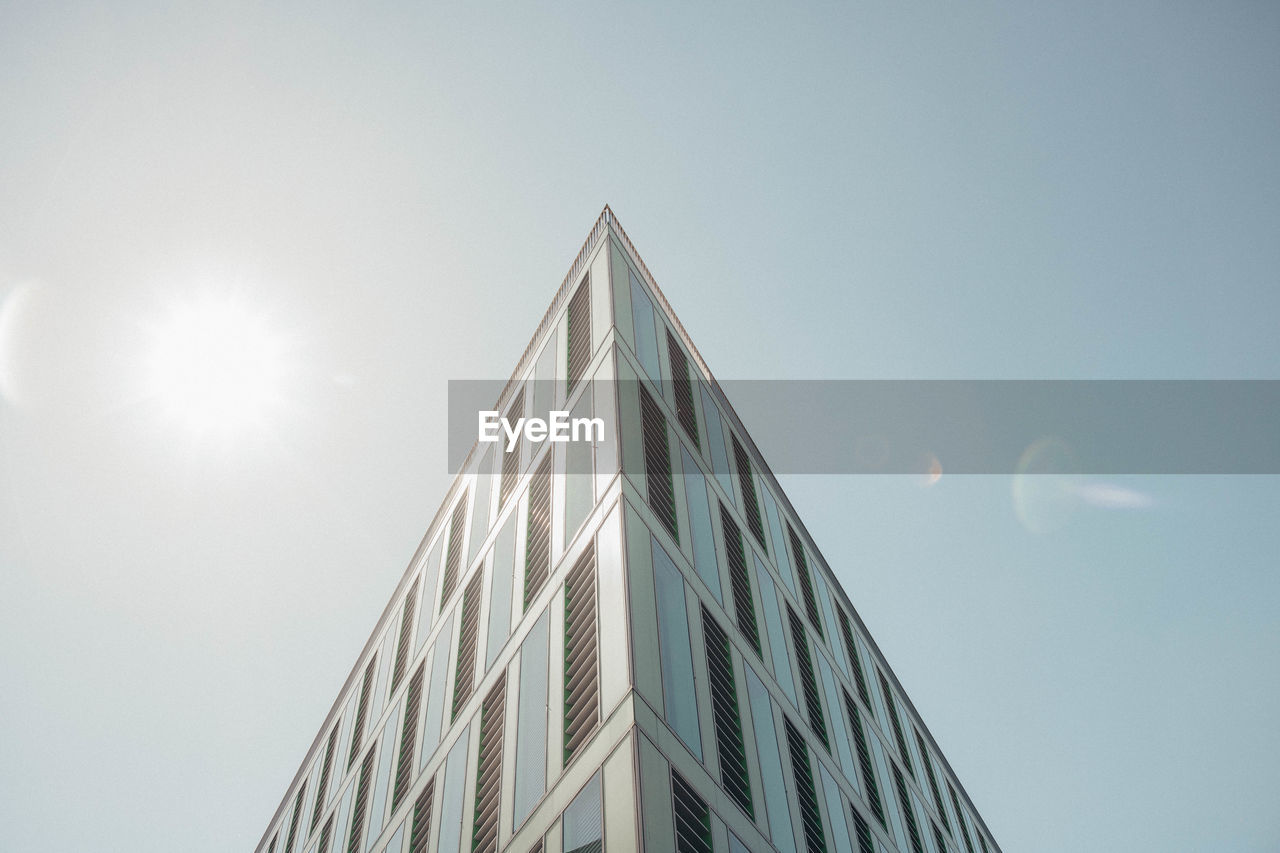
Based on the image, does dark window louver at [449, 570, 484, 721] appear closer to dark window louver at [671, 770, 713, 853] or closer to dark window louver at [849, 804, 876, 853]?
dark window louver at [671, 770, 713, 853]

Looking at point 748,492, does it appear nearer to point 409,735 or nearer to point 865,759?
point 865,759

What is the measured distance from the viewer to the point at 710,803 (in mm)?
11359

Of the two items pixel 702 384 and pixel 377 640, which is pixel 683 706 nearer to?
pixel 702 384

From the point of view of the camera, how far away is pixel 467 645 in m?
18.3

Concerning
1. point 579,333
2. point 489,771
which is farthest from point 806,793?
point 579,333

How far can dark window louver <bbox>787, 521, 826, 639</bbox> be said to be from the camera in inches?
916

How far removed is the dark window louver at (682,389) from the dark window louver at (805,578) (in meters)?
6.97

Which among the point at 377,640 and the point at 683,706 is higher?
the point at 377,640

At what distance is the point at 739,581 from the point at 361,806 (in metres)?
13.5

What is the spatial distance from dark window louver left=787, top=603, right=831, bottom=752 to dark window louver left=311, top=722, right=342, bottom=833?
1872 cm

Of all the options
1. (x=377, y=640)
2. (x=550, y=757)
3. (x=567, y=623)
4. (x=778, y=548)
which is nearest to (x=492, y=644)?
(x=567, y=623)

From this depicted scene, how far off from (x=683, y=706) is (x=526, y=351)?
14559 millimetres

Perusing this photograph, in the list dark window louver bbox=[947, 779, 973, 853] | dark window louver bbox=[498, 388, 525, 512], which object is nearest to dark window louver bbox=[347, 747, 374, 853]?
dark window louver bbox=[498, 388, 525, 512]

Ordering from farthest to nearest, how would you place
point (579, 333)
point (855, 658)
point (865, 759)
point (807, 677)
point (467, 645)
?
point (855, 658)
point (865, 759)
point (579, 333)
point (807, 677)
point (467, 645)
